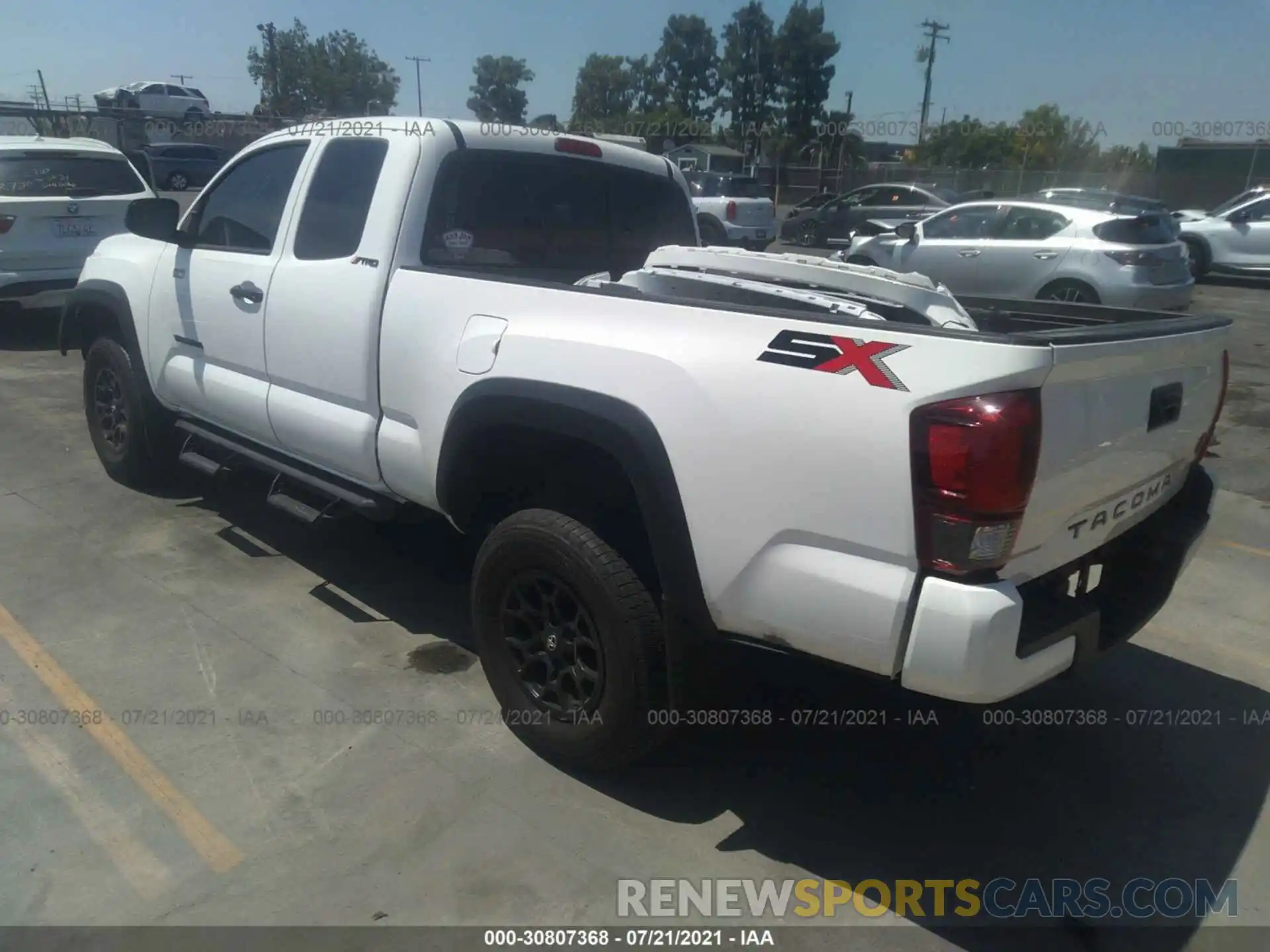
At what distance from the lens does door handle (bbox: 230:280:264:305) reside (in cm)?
426

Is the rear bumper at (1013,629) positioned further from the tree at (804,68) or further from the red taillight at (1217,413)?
the tree at (804,68)

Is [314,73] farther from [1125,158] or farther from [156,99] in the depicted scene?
[1125,158]

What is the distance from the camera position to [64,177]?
9.73m

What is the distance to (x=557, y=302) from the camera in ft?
10.0

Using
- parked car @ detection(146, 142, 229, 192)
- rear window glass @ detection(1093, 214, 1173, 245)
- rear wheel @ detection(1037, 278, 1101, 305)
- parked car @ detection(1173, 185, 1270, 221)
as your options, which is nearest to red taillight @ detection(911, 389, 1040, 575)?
rear wheel @ detection(1037, 278, 1101, 305)

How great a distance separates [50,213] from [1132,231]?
36.0 feet

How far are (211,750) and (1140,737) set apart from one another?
3220 mm

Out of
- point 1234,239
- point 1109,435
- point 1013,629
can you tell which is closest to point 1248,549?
point 1109,435

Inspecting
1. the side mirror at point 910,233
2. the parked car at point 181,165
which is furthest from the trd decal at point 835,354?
the parked car at point 181,165

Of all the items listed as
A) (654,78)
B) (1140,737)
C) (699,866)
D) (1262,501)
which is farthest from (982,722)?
(654,78)

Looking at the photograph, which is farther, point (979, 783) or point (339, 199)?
point (339, 199)

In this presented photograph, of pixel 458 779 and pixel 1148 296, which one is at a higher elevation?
pixel 1148 296

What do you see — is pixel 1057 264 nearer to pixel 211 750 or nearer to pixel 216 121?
pixel 211 750

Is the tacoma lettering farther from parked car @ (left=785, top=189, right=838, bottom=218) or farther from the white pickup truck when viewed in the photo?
parked car @ (left=785, top=189, right=838, bottom=218)
